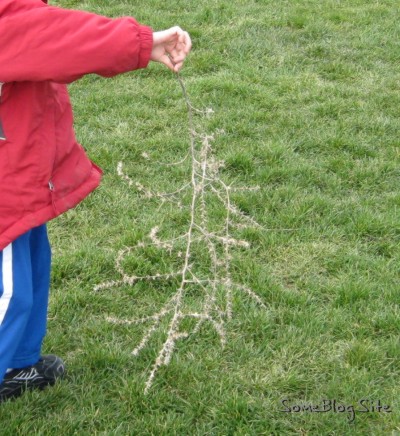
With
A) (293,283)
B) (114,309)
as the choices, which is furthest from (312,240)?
(114,309)

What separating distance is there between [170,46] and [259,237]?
1.75 m

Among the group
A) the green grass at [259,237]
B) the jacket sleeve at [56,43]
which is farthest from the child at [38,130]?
the green grass at [259,237]

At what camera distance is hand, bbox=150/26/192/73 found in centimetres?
222

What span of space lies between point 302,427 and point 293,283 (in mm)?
984

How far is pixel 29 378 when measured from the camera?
2.91 metres

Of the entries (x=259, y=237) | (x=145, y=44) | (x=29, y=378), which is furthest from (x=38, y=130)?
(x=259, y=237)

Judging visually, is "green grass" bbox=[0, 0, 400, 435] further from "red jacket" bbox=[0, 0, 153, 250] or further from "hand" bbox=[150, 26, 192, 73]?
"hand" bbox=[150, 26, 192, 73]

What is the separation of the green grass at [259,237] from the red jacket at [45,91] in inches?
34.2

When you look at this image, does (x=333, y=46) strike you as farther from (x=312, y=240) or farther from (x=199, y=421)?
(x=199, y=421)

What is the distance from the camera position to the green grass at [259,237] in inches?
112

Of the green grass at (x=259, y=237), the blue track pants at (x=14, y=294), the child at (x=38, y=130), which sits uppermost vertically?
the child at (x=38, y=130)

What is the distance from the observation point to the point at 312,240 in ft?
12.7

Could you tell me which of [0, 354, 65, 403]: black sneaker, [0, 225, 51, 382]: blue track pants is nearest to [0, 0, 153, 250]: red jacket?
[0, 225, 51, 382]: blue track pants

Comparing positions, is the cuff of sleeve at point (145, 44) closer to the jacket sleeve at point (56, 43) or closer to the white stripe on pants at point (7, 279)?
the jacket sleeve at point (56, 43)
